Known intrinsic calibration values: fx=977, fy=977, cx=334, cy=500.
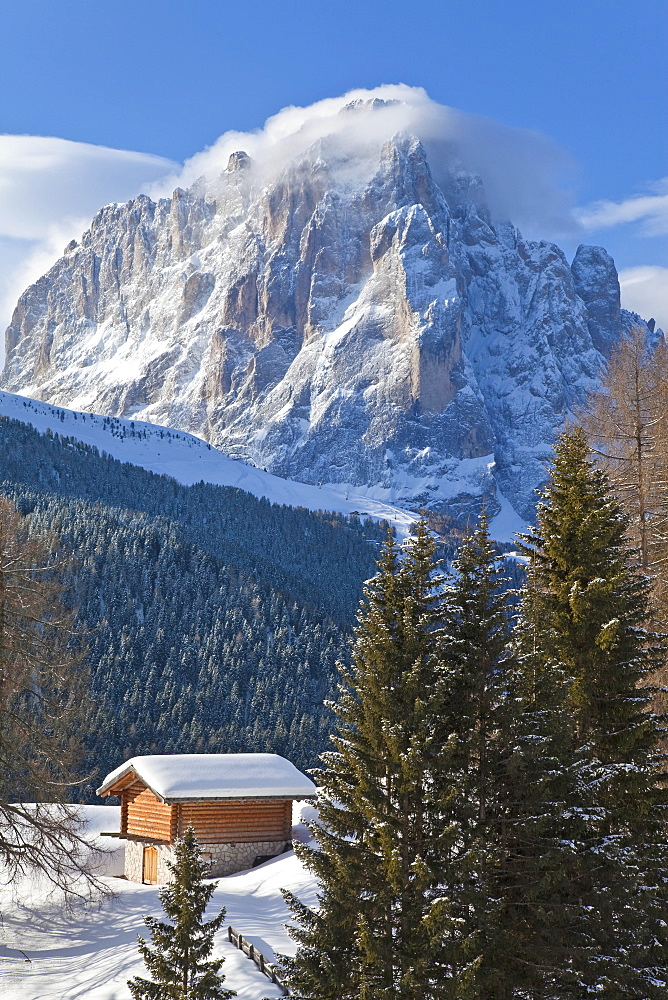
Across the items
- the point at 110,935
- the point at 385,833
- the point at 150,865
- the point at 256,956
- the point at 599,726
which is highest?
the point at 599,726

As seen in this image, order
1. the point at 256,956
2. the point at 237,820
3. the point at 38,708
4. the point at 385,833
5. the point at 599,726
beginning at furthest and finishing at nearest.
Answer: the point at 237,820
the point at 38,708
the point at 256,956
the point at 599,726
the point at 385,833

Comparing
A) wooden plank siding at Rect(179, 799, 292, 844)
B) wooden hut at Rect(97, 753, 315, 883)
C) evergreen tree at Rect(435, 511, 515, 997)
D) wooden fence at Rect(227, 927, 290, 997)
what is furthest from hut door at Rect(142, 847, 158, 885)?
evergreen tree at Rect(435, 511, 515, 997)

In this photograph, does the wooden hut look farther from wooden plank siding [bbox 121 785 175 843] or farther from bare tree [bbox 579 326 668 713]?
bare tree [bbox 579 326 668 713]

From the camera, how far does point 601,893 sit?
513 inches

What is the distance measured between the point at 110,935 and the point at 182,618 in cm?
8826

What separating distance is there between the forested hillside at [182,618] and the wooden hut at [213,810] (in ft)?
112

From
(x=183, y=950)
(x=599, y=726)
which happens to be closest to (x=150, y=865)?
(x=183, y=950)

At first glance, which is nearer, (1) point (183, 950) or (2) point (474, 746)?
(2) point (474, 746)

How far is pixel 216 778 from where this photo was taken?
1163 inches

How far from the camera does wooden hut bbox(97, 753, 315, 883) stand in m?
28.9

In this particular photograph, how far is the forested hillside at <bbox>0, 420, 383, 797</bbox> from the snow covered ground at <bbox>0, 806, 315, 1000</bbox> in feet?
128

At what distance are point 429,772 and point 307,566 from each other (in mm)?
148002

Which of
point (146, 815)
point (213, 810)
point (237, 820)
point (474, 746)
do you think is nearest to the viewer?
point (474, 746)

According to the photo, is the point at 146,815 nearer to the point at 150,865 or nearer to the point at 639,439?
the point at 150,865
